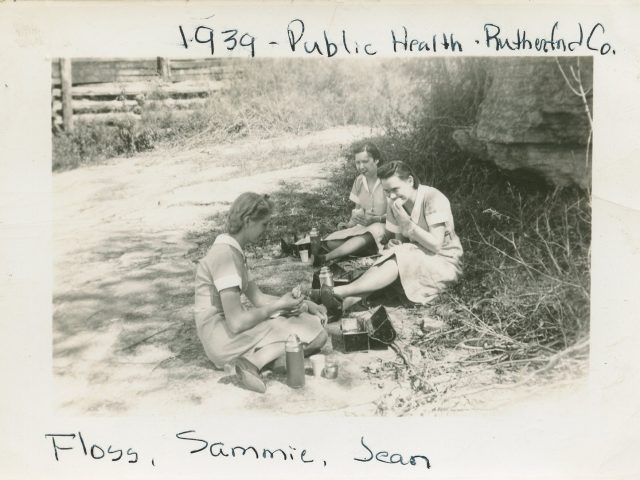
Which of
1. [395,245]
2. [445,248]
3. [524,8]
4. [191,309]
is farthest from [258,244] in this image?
[524,8]

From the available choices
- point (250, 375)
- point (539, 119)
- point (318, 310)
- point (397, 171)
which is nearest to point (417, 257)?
point (397, 171)

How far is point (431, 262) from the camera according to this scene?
357 centimetres

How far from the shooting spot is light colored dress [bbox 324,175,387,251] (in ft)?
11.9

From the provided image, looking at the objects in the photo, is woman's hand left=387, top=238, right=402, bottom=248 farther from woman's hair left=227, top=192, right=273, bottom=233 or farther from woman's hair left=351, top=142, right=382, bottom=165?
woman's hair left=227, top=192, right=273, bottom=233

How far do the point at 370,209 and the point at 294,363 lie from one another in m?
0.95

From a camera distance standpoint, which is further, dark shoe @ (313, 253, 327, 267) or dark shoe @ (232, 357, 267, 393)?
dark shoe @ (313, 253, 327, 267)

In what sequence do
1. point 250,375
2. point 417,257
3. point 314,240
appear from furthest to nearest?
point 314,240
point 417,257
point 250,375

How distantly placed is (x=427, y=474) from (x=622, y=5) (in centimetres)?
258

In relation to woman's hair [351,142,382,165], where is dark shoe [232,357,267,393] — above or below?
below

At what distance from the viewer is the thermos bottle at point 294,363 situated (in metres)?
3.29

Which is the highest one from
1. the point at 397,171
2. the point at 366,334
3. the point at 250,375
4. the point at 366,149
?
the point at 366,149

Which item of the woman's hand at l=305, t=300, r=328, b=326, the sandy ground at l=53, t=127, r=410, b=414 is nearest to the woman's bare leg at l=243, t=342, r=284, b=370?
the sandy ground at l=53, t=127, r=410, b=414

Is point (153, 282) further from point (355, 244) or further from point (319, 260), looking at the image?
point (355, 244)

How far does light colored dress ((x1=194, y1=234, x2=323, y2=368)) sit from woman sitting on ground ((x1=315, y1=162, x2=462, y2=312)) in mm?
253
